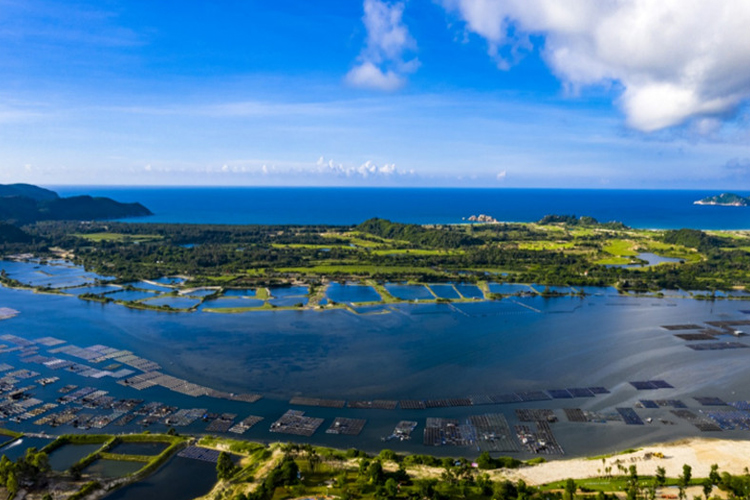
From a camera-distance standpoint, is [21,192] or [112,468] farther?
[21,192]

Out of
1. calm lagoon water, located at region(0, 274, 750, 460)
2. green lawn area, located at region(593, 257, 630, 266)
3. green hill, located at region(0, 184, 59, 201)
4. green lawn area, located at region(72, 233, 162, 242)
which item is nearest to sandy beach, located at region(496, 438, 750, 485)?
calm lagoon water, located at region(0, 274, 750, 460)

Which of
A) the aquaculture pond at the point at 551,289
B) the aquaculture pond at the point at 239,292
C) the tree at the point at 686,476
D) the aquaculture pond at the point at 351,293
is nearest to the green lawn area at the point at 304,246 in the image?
the aquaculture pond at the point at 351,293

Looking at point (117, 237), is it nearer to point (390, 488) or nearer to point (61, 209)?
point (61, 209)

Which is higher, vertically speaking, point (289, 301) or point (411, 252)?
point (411, 252)

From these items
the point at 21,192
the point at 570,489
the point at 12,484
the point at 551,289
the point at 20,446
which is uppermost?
the point at 21,192

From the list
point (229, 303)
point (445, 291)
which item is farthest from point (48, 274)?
point (445, 291)

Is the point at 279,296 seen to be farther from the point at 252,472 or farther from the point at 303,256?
the point at 252,472
